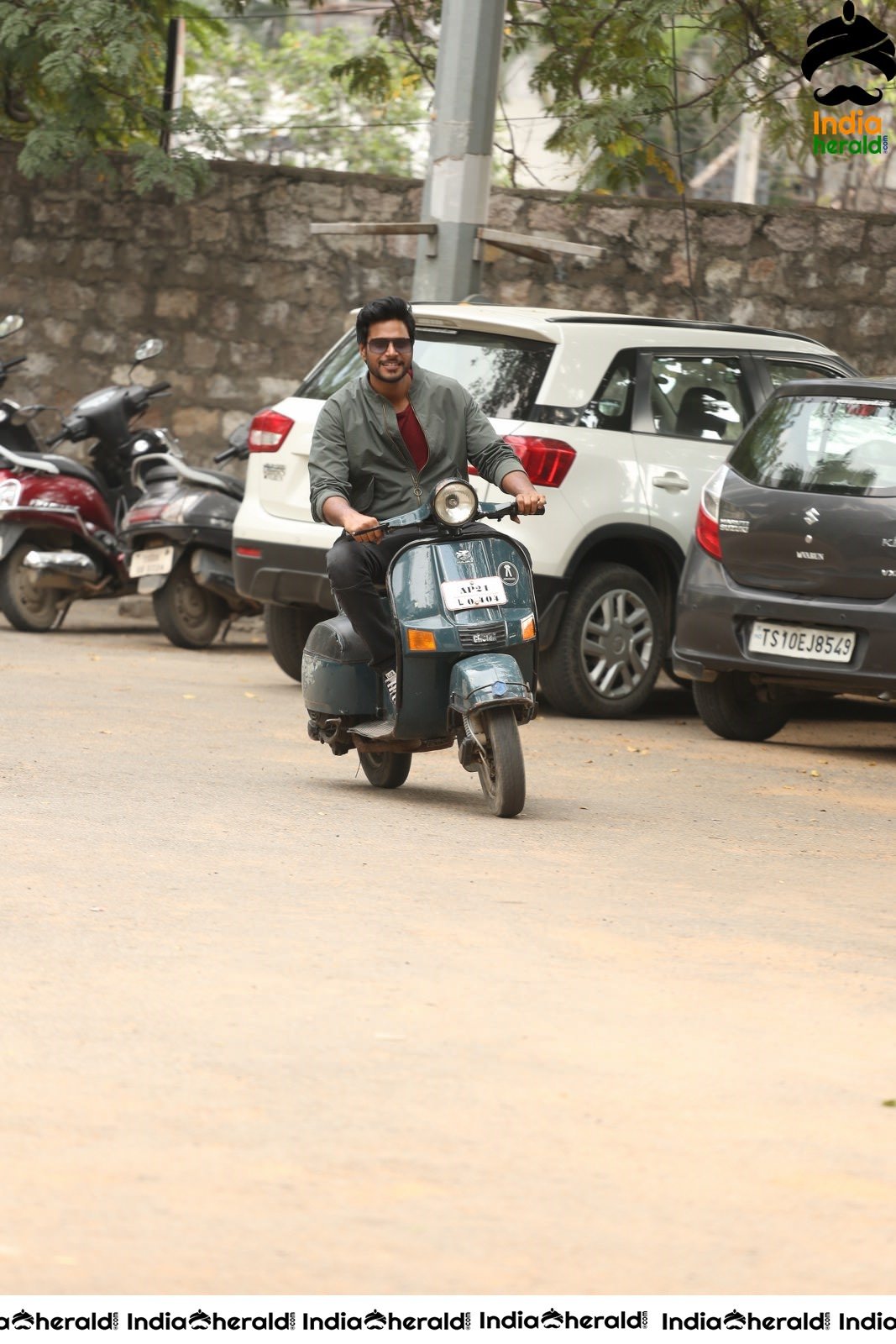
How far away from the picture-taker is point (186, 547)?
12750mm

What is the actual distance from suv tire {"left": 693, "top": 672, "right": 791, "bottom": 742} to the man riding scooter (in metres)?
2.50

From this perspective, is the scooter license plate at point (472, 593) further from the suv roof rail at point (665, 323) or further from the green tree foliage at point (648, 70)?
the green tree foliage at point (648, 70)

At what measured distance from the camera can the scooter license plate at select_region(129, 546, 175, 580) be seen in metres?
12.7

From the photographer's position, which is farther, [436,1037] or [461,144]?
[461,144]

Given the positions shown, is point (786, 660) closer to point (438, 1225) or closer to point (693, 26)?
point (438, 1225)

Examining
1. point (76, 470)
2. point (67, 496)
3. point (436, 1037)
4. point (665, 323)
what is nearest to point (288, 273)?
point (76, 470)

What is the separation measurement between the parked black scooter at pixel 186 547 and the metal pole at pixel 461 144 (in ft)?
5.30

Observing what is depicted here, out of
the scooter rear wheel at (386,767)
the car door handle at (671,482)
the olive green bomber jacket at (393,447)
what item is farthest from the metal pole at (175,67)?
the scooter rear wheel at (386,767)

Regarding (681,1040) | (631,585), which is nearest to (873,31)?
(631,585)

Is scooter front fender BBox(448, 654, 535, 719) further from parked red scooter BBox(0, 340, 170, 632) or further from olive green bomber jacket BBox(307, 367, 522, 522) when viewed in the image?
parked red scooter BBox(0, 340, 170, 632)

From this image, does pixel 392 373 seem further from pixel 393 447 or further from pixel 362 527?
pixel 362 527

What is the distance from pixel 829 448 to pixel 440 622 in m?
2.60

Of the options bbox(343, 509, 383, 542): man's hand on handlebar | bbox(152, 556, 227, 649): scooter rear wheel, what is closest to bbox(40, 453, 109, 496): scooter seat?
bbox(152, 556, 227, 649): scooter rear wheel
